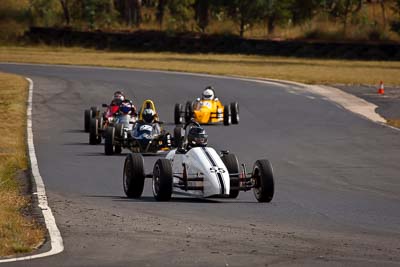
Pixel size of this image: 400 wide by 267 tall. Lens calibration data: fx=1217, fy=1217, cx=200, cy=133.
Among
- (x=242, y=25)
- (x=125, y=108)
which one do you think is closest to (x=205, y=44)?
(x=242, y=25)

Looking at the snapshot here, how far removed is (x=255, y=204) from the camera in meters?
15.6

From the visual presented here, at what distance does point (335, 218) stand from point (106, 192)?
4.09 metres

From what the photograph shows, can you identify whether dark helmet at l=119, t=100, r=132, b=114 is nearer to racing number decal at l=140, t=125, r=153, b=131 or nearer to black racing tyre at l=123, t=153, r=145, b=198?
racing number decal at l=140, t=125, r=153, b=131

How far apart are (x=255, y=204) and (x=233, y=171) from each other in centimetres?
88

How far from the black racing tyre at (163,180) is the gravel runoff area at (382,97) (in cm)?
1899

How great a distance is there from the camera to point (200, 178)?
15531mm

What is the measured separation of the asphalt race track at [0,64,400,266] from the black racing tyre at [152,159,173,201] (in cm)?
17

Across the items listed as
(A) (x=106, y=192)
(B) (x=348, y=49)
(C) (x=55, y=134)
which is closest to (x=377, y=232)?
(A) (x=106, y=192)

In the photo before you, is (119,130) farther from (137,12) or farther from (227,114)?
(137,12)

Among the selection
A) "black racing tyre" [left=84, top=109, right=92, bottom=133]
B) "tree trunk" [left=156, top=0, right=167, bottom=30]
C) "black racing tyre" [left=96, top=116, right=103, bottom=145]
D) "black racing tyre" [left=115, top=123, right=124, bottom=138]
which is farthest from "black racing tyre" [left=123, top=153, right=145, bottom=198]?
"tree trunk" [left=156, top=0, right=167, bottom=30]

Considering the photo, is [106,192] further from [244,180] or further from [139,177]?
[244,180]

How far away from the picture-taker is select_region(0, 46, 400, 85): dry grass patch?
51591 millimetres

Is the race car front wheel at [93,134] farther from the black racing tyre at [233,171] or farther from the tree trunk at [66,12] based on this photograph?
the tree trunk at [66,12]

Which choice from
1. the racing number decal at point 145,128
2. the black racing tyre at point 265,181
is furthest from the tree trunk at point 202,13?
the black racing tyre at point 265,181
